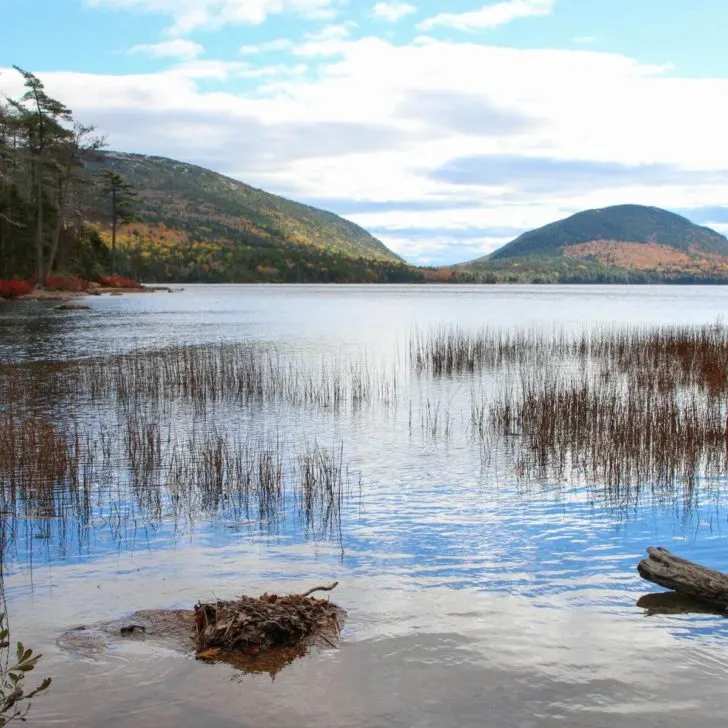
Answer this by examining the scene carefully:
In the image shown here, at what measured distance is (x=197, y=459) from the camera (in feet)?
39.4

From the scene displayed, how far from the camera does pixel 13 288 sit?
60562mm

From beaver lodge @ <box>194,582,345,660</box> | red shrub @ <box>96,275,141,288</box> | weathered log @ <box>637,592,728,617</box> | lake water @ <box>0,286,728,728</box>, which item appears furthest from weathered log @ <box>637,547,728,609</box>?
red shrub @ <box>96,275,141,288</box>

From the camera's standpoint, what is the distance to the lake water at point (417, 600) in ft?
17.2

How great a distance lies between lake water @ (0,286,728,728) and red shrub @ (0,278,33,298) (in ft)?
177

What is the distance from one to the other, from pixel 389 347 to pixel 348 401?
46.2 ft

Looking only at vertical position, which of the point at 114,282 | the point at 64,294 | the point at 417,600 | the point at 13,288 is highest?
the point at 114,282

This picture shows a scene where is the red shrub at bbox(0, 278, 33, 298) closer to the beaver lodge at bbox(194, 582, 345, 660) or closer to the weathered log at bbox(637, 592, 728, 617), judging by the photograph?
the beaver lodge at bbox(194, 582, 345, 660)

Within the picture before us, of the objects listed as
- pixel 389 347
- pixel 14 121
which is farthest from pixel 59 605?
pixel 14 121

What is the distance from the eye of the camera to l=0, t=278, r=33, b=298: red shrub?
196ft

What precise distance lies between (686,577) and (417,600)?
2.25 m

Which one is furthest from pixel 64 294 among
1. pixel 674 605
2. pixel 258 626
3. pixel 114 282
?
pixel 674 605

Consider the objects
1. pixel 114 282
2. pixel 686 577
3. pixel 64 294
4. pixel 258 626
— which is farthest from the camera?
pixel 114 282

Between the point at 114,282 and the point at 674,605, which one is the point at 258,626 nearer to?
the point at 674,605

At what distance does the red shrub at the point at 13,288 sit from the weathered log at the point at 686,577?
60377 millimetres
